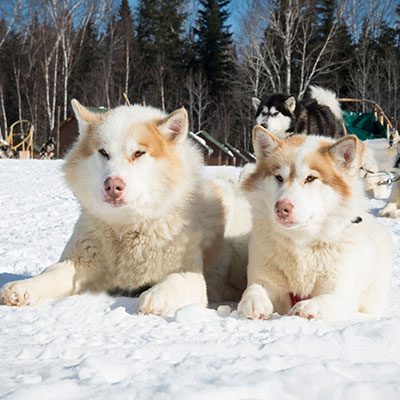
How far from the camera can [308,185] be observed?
225 cm

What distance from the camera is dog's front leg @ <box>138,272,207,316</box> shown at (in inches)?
80.6

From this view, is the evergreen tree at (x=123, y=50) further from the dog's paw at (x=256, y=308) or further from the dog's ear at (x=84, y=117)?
the dog's paw at (x=256, y=308)

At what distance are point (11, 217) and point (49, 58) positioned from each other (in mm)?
18188

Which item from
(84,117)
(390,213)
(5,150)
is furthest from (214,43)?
(84,117)

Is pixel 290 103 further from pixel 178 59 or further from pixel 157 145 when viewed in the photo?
pixel 178 59

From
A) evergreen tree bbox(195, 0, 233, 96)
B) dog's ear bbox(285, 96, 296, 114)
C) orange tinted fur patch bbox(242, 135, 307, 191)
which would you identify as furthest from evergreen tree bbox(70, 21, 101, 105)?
orange tinted fur patch bbox(242, 135, 307, 191)

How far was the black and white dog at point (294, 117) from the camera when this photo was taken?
8.40 m

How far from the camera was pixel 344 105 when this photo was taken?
79.5 feet

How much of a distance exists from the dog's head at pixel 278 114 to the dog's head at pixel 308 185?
6.02 meters

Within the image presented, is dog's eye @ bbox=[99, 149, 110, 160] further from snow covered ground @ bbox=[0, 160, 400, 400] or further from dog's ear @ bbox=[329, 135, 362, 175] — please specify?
dog's ear @ bbox=[329, 135, 362, 175]

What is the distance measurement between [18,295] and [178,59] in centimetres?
2730

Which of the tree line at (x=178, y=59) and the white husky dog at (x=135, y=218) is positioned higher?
the tree line at (x=178, y=59)

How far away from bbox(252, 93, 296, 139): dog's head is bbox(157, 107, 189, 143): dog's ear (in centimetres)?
600

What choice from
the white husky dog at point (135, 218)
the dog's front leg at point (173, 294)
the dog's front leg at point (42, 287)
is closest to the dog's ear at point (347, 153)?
the white husky dog at point (135, 218)
